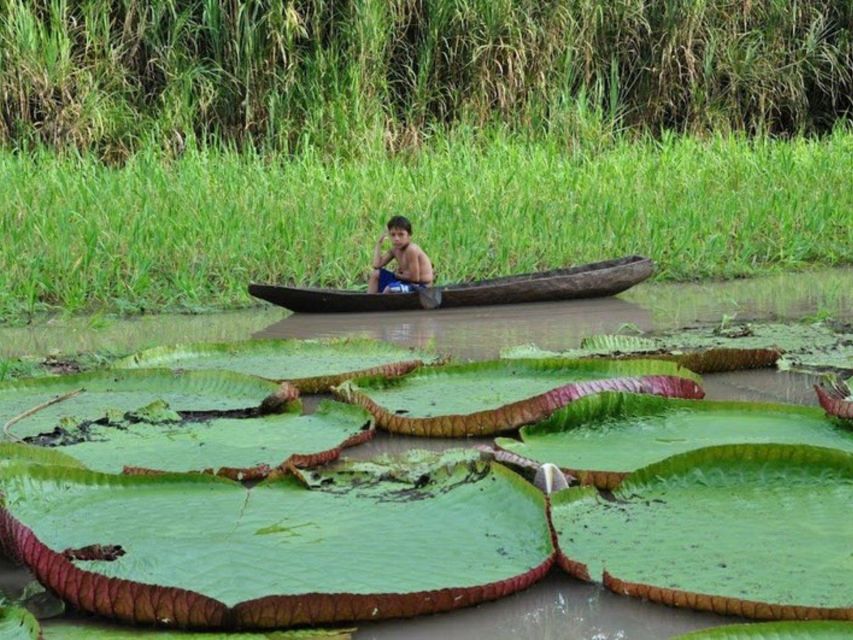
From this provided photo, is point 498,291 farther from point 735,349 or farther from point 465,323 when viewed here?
point 735,349

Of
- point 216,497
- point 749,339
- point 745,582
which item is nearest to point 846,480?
point 745,582

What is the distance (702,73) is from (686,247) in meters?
5.29

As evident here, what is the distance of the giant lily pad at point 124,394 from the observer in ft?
10.9

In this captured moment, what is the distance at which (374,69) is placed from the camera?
35.1 ft

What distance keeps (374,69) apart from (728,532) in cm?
884

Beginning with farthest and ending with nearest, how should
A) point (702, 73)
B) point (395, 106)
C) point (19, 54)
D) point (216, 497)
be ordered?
point (702, 73)
point (395, 106)
point (19, 54)
point (216, 497)

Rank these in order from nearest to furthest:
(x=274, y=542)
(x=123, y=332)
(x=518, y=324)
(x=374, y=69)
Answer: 1. (x=274, y=542)
2. (x=123, y=332)
3. (x=518, y=324)
4. (x=374, y=69)

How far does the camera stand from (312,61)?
10500 millimetres

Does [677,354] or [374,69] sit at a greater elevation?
[374,69]

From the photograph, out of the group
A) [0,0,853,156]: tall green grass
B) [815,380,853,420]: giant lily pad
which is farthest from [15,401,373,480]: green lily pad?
[0,0,853,156]: tall green grass

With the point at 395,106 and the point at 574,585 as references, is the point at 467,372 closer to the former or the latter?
the point at 574,585

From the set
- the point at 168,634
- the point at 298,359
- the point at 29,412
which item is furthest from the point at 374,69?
the point at 168,634

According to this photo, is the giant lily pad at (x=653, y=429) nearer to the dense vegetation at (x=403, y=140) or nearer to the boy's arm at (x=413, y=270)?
the boy's arm at (x=413, y=270)

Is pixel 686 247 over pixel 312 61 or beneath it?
beneath
